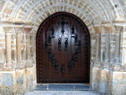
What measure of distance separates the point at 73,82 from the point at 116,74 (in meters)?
1.31

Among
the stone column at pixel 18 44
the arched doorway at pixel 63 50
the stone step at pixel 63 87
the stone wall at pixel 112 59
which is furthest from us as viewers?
the arched doorway at pixel 63 50

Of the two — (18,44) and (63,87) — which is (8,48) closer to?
(18,44)

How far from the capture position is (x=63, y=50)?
4348 millimetres

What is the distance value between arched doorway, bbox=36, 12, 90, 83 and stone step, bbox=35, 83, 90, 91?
116 millimetres

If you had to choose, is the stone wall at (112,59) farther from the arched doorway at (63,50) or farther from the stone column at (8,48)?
the stone column at (8,48)

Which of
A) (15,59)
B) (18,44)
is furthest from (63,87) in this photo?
(18,44)

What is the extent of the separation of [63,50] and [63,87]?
0.96m

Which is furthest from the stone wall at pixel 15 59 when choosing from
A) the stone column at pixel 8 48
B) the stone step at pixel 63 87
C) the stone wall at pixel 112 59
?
the stone wall at pixel 112 59

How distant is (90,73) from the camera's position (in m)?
4.24

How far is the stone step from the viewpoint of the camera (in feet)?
13.6

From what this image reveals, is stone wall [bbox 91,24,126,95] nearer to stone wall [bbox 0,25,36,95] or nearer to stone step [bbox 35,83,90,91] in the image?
stone step [bbox 35,83,90,91]

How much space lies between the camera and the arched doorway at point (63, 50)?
426 cm

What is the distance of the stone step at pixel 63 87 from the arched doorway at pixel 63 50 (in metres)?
0.12

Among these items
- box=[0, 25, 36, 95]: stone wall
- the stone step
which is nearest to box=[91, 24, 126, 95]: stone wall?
the stone step
